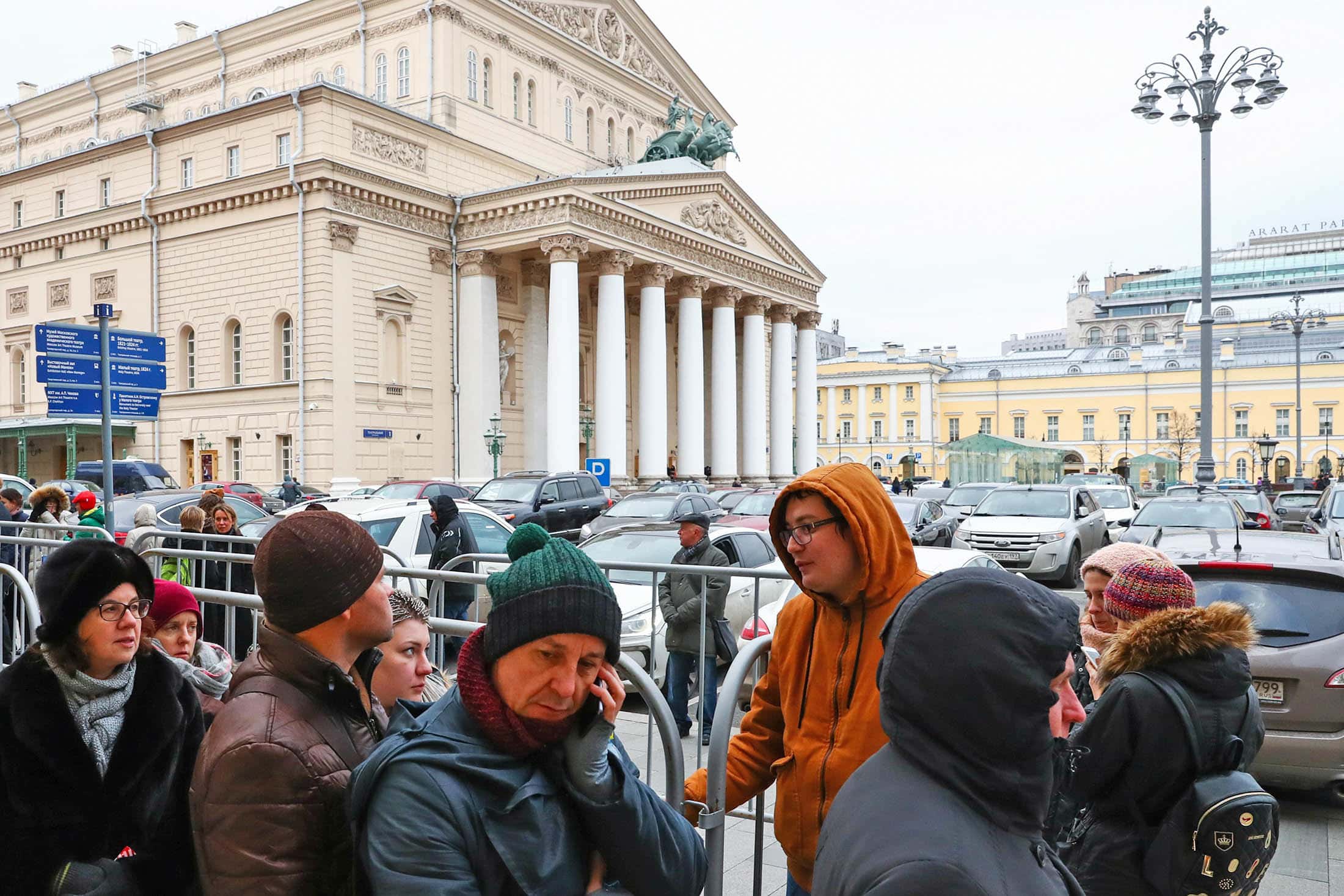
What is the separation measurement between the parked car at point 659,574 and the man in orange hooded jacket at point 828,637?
4.53 metres

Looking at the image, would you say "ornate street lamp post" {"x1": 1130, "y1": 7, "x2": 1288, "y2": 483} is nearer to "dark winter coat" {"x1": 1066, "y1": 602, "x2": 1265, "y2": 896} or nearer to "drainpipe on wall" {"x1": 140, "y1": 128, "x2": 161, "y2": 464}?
"dark winter coat" {"x1": 1066, "y1": 602, "x2": 1265, "y2": 896}

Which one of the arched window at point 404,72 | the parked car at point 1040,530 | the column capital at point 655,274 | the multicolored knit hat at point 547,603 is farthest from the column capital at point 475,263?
the multicolored knit hat at point 547,603

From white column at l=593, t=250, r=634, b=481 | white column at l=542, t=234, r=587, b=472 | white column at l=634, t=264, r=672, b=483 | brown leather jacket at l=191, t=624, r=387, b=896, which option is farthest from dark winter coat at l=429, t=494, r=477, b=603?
white column at l=634, t=264, r=672, b=483

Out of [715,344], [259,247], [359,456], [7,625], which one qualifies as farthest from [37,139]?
[7,625]

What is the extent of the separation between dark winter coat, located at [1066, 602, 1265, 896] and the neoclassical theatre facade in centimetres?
3284

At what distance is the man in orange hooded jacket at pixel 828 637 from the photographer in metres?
2.74

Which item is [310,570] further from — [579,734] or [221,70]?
[221,70]

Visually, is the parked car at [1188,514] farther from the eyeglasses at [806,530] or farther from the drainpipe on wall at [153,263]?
the drainpipe on wall at [153,263]

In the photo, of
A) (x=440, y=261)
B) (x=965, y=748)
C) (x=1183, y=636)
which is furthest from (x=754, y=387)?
(x=965, y=748)

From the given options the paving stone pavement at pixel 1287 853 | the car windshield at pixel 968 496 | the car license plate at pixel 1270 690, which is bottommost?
the paving stone pavement at pixel 1287 853

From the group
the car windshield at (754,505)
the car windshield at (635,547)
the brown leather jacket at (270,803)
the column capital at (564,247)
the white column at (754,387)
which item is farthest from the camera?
the white column at (754,387)

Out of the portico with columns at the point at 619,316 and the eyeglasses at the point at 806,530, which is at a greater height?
the portico with columns at the point at 619,316

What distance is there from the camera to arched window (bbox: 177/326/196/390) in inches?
1473

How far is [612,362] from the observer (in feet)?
131
